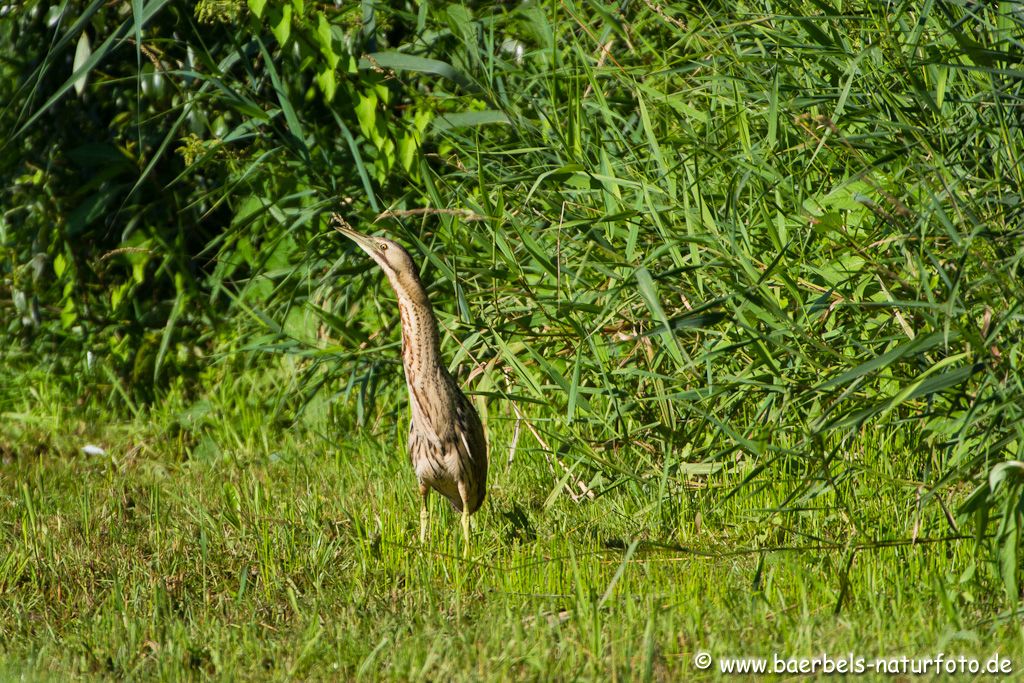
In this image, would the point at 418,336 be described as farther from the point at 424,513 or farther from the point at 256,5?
the point at 256,5

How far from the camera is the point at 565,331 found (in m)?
4.89

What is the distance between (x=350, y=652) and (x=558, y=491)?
3.71ft

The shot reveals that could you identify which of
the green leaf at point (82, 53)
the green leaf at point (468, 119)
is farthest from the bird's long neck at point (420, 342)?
the green leaf at point (82, 53)

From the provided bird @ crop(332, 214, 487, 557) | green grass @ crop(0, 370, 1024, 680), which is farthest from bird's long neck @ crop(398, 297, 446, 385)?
green grass @ crop(0, 370, 1024, 680)

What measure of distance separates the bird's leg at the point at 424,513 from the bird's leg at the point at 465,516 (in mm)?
149

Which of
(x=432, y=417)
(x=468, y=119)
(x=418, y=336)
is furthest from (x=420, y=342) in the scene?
(x=468, y=119)

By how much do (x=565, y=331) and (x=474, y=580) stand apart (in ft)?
3.58

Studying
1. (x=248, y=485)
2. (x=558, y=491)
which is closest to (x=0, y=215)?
(x=248, y=485)

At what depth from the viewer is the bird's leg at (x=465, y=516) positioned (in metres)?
4.43

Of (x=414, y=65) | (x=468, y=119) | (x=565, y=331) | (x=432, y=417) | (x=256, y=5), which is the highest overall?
(x=256, y=5)

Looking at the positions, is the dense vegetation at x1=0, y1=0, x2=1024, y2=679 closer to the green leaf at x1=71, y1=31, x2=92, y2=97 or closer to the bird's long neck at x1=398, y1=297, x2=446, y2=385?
the green leaf at x1=71, y1=31, x2=92, y2=97

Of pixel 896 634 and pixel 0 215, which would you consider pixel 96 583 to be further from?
pixel 0 215

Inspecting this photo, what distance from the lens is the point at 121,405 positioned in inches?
278

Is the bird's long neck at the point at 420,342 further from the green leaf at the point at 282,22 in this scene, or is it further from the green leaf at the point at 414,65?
the green leaf at the point at 282,22
